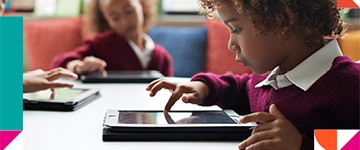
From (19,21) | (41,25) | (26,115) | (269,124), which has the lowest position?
(41,25)

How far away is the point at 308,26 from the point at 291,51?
0.18 feet

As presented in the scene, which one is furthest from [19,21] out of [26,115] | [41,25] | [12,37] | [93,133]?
[41,25]

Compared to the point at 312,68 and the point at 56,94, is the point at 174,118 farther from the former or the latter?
the point at 56,94

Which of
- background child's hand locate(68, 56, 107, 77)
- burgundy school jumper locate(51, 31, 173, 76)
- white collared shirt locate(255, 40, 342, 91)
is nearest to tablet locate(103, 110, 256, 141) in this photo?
white collared shirt locate(255, 40, 342, 91)

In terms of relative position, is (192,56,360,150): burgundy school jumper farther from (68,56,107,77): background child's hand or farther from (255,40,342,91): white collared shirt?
(68,56,107,77): background child's hand

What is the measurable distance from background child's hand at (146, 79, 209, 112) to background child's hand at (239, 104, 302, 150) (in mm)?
251

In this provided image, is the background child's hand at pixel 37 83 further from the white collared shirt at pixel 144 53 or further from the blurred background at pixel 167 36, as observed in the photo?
the blurred background at pixel 167 36

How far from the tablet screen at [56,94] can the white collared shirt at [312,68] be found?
501 millimetres

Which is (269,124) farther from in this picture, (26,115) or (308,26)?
(26,115)

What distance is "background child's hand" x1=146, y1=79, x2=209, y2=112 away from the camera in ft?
2.78

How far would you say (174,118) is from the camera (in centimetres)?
75

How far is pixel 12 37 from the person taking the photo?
23.3 inches

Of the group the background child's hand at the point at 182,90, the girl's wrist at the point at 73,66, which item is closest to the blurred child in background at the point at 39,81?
the background child's hand at the point at 182,90

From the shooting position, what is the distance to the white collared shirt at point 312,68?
0.69 metres
